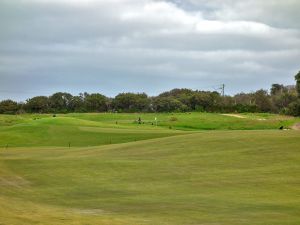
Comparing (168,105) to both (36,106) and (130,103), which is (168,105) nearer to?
(130,103)

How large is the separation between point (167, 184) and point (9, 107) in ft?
464

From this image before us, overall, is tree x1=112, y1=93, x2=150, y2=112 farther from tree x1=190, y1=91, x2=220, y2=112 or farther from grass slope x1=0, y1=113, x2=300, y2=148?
grass slope x1=0, y1=113, x2=300, y2=148

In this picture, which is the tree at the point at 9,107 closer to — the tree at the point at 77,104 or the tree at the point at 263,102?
the tree at the point at 77,104

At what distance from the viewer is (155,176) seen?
1189 inches

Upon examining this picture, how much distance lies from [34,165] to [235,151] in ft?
47.6

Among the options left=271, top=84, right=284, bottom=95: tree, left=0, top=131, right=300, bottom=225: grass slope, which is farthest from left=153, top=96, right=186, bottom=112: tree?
left=0, top=131, right=300, bottom=225: grass slope

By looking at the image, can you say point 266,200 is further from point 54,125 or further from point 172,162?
point 54,125

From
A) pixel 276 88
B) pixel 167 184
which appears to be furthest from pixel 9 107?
pixel 167 184

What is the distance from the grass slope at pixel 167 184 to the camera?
18484 mm

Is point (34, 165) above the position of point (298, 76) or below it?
below

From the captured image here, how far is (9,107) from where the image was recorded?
161625 millimetres

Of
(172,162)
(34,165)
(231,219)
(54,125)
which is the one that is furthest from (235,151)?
(54,125)

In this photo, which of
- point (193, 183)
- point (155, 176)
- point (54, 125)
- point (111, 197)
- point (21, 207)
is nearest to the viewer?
point (21, 207)

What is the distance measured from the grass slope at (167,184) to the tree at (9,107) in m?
121
